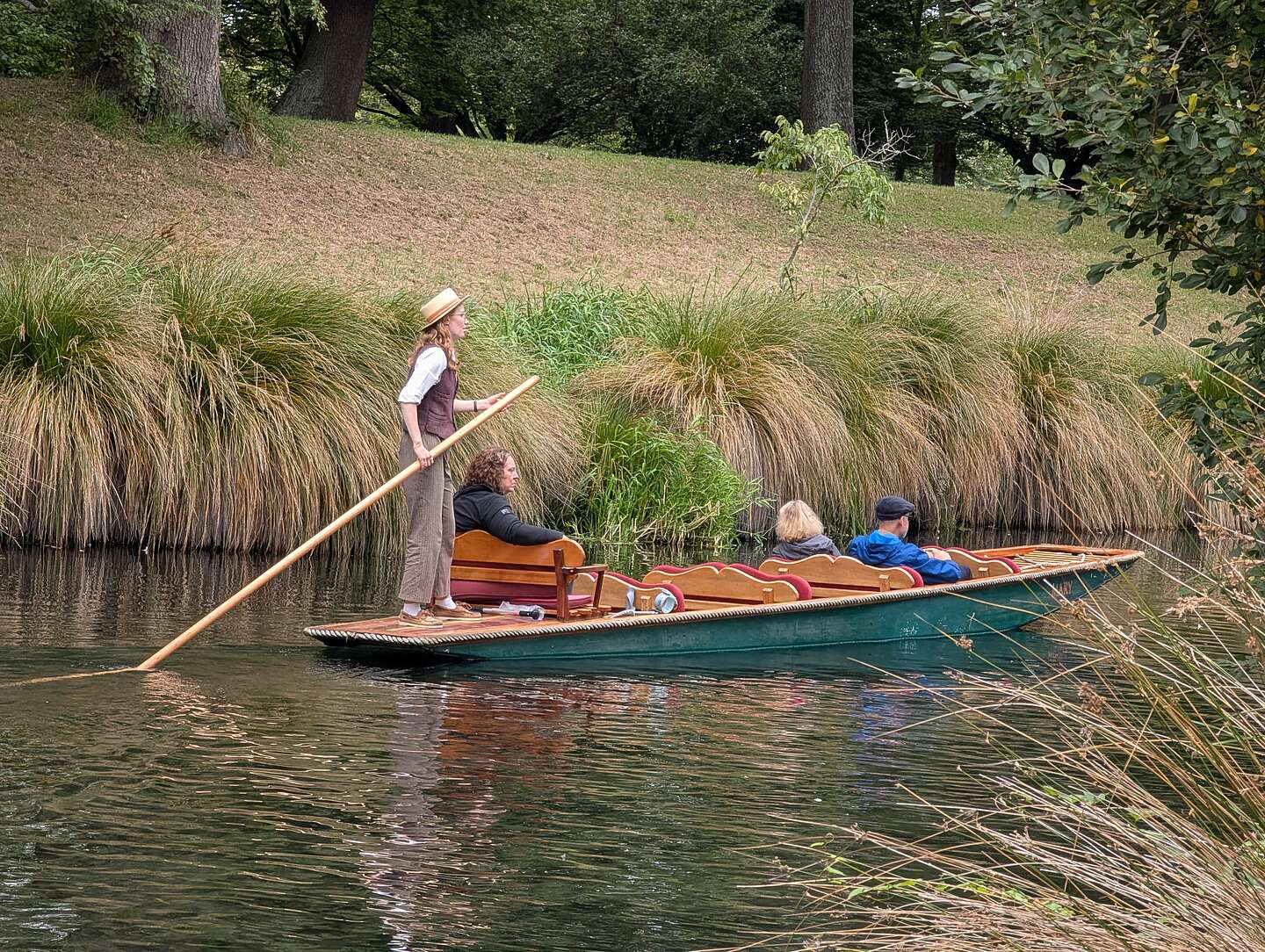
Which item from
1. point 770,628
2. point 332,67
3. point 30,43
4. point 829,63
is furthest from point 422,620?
point 829,63

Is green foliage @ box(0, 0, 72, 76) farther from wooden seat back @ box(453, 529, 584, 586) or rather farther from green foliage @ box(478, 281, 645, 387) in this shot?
wooden seat back @ box(453, 529, 584, 586)

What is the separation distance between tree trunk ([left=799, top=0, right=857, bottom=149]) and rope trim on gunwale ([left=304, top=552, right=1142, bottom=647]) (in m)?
19.3

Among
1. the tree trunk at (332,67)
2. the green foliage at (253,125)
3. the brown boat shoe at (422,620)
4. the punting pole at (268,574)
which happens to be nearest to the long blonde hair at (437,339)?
the punting pole at (268,574)

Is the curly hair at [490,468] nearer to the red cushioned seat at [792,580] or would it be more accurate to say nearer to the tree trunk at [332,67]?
the red cushioned seat at [792,580]

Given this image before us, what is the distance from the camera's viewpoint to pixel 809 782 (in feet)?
21.0

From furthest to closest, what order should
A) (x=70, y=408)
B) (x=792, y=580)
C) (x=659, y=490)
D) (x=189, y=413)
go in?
(x=659, y=490) → (x=189, y=413) → (x=70, y=408) → (x=792, y=580)

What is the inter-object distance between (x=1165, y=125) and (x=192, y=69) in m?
19.7

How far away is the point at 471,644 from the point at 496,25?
88.3 ft

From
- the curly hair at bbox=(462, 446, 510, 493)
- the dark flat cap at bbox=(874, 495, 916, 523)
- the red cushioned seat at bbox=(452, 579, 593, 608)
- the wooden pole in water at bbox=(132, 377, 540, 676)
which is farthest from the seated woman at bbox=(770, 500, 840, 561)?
the wooden pole in water at bbox=(132, 377, 540, 676)

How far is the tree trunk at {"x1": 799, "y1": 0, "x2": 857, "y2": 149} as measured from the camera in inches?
1134

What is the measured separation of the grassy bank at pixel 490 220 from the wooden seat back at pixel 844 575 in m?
8.07

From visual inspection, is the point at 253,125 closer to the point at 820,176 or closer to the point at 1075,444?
the point at 820,176

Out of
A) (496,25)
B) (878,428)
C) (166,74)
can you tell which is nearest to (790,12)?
(496,25)

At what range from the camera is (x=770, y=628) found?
9.84 meters
